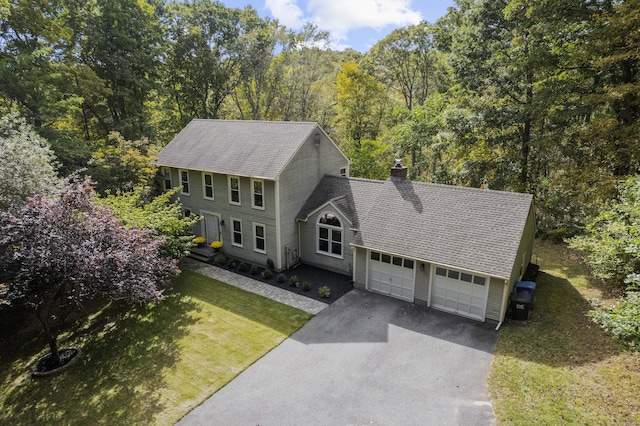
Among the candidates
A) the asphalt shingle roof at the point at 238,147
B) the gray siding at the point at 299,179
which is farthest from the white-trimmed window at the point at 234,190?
the gray siding at the point at 299,179

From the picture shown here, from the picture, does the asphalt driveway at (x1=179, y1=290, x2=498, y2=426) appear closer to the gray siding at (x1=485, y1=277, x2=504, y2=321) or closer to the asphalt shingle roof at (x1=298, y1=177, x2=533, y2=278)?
the gray siding at (x1=485, y1=277, x2=504, y2=321)

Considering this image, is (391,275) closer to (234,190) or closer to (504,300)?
(504,300)

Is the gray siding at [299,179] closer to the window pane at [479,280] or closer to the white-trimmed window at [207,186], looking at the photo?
the white-trimmed window at [207,186]

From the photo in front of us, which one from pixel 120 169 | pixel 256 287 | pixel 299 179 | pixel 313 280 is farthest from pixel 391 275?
pixel 120 169

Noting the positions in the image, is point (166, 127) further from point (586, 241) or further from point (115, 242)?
point (586, 241)

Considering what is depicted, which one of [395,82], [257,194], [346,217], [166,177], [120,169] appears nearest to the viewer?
[346,217]

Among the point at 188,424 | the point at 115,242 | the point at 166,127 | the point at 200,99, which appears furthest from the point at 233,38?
the point at 188,424

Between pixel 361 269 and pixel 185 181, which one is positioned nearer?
pixel 361 269
